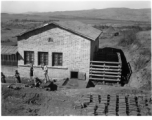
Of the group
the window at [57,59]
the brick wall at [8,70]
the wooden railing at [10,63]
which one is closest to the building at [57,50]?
the window at [57,59]

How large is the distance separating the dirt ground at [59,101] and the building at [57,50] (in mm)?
4091

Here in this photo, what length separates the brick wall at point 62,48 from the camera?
22.1m

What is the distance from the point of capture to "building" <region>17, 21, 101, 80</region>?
72.3ft

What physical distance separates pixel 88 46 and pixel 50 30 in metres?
3.85

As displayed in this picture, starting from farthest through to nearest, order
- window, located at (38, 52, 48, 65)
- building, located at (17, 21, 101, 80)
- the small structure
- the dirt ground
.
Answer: the small structure, window, located at (38, 52, 48, 65), building, located at (17, 21, 101, 80), the dirt ground

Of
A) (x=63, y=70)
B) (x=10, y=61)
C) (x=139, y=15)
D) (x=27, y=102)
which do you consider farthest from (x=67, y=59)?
(x=139, y=15)

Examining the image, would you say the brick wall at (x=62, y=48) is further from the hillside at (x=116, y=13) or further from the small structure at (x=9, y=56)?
the hillside at (x=116, y=13)

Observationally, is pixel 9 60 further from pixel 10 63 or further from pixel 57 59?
pixel 57 59

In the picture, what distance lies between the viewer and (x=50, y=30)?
22312 mm

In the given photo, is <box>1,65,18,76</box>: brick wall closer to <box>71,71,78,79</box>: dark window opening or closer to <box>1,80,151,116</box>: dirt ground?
<box>1,80,151,116</box>: dirt ground

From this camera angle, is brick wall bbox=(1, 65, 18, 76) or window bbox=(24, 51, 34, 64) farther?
brick wall bbox=(1, 65, 18, 76)

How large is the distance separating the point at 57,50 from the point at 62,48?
53cm

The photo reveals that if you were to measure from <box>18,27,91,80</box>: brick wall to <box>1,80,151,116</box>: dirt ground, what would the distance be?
13.4 feet

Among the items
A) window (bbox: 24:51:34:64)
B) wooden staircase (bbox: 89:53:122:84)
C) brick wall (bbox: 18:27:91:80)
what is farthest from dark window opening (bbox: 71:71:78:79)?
window (bbox: 24:51:34:64)
